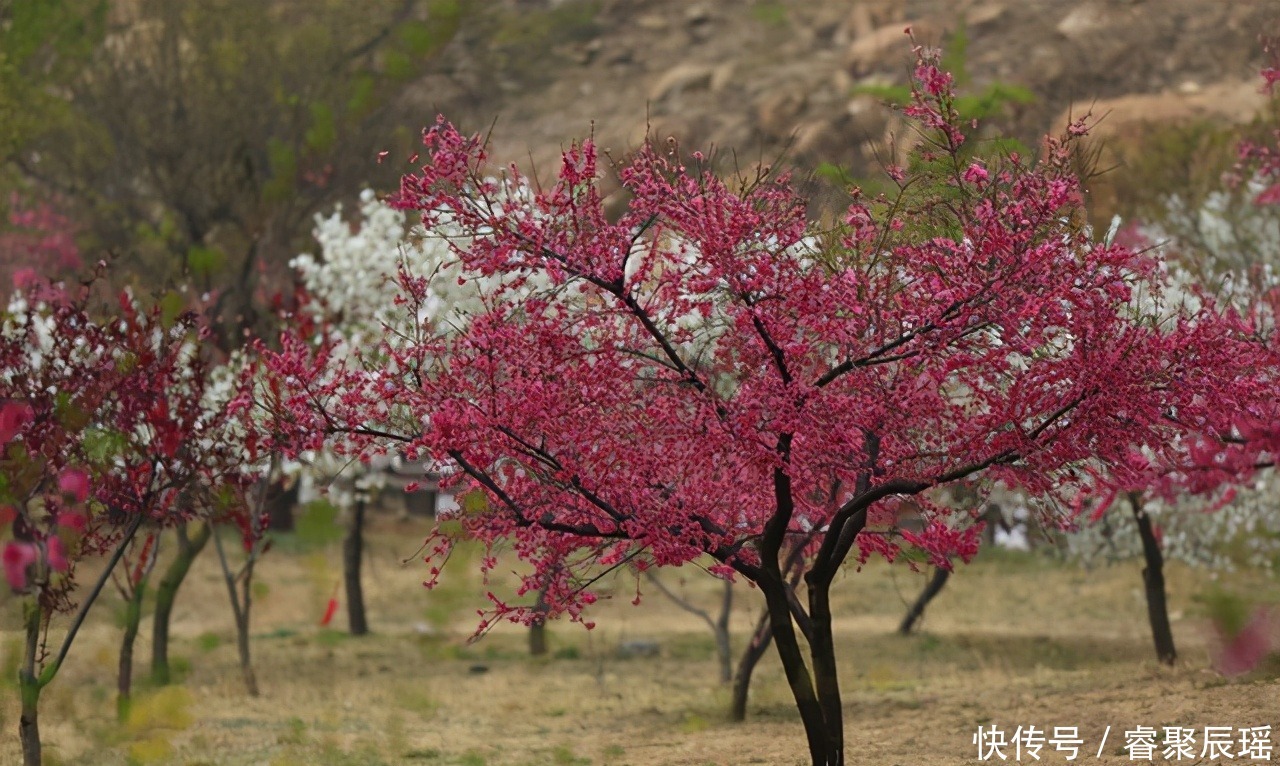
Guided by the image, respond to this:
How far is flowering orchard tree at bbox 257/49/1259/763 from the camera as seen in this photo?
1131 cm

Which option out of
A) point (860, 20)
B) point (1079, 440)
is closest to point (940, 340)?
point (1079, 440)

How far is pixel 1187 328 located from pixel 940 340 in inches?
71.1

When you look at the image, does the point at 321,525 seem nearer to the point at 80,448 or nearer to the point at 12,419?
the point at 80,448

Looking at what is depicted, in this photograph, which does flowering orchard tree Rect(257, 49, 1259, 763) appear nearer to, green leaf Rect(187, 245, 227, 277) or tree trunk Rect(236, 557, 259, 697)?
tree trunk Rect(236, 557, 259, 697)

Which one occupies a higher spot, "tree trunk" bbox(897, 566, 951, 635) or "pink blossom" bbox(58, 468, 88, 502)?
"pink blossom" bbox(58, 468, 88, 502)

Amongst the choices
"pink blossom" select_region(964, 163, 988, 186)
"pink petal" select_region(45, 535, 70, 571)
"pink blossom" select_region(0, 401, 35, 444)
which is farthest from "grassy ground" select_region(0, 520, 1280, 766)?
"pink blossom" select_region(964, 163, 988, 186)

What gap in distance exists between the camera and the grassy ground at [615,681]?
1694 cm

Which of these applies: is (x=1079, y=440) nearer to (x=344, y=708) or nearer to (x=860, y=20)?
(x=344, y=708)

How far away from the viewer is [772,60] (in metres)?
86.8

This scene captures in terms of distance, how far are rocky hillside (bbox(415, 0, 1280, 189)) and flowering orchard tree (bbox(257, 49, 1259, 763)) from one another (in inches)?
2164

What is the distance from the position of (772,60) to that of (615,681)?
65444mm

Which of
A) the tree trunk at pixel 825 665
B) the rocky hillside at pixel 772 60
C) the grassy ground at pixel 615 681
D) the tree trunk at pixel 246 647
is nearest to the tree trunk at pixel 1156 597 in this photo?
the grassy ground at pixel 615 681

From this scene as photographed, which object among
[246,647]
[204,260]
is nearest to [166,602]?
[246,647]

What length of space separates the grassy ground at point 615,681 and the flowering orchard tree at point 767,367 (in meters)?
4.14
